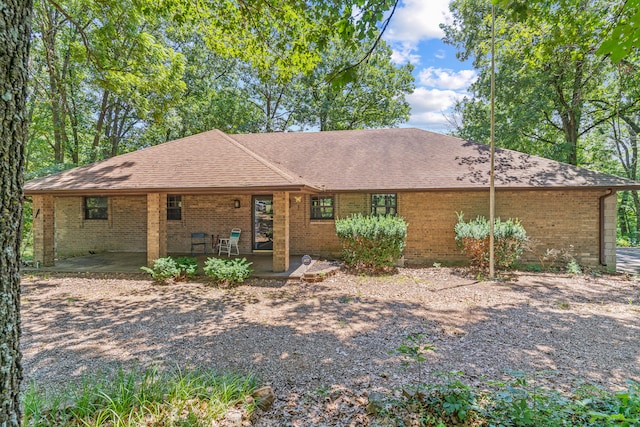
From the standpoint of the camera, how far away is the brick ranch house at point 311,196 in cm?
934

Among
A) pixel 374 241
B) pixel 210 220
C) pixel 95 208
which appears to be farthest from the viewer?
pixel 95 208

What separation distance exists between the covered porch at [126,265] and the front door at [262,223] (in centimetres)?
75

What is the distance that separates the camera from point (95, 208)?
13273mm

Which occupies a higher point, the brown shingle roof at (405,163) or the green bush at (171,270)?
the brown shingle roof at (405,163)

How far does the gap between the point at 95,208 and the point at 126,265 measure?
4697mm

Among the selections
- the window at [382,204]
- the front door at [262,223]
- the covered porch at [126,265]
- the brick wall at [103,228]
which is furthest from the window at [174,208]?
the window at [382,204]

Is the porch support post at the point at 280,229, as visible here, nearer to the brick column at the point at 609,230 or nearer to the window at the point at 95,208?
the window at the point at 95,208

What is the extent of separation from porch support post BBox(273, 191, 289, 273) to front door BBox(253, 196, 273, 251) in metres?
3.65

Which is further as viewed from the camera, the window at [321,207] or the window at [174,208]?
the window at [174,208]

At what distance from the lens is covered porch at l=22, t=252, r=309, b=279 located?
895 cm

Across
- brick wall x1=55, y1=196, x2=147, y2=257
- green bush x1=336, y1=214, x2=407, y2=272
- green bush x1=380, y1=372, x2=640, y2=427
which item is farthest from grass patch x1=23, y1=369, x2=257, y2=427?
brick wall x1=55, y1=196, x2=147, y2=257

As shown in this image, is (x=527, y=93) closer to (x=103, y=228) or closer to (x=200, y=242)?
(x=200, y=242)

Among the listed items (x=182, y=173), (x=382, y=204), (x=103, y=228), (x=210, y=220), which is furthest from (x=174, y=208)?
(x=382, y=204)

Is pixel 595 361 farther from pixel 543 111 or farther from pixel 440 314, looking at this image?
pixel 543 111
